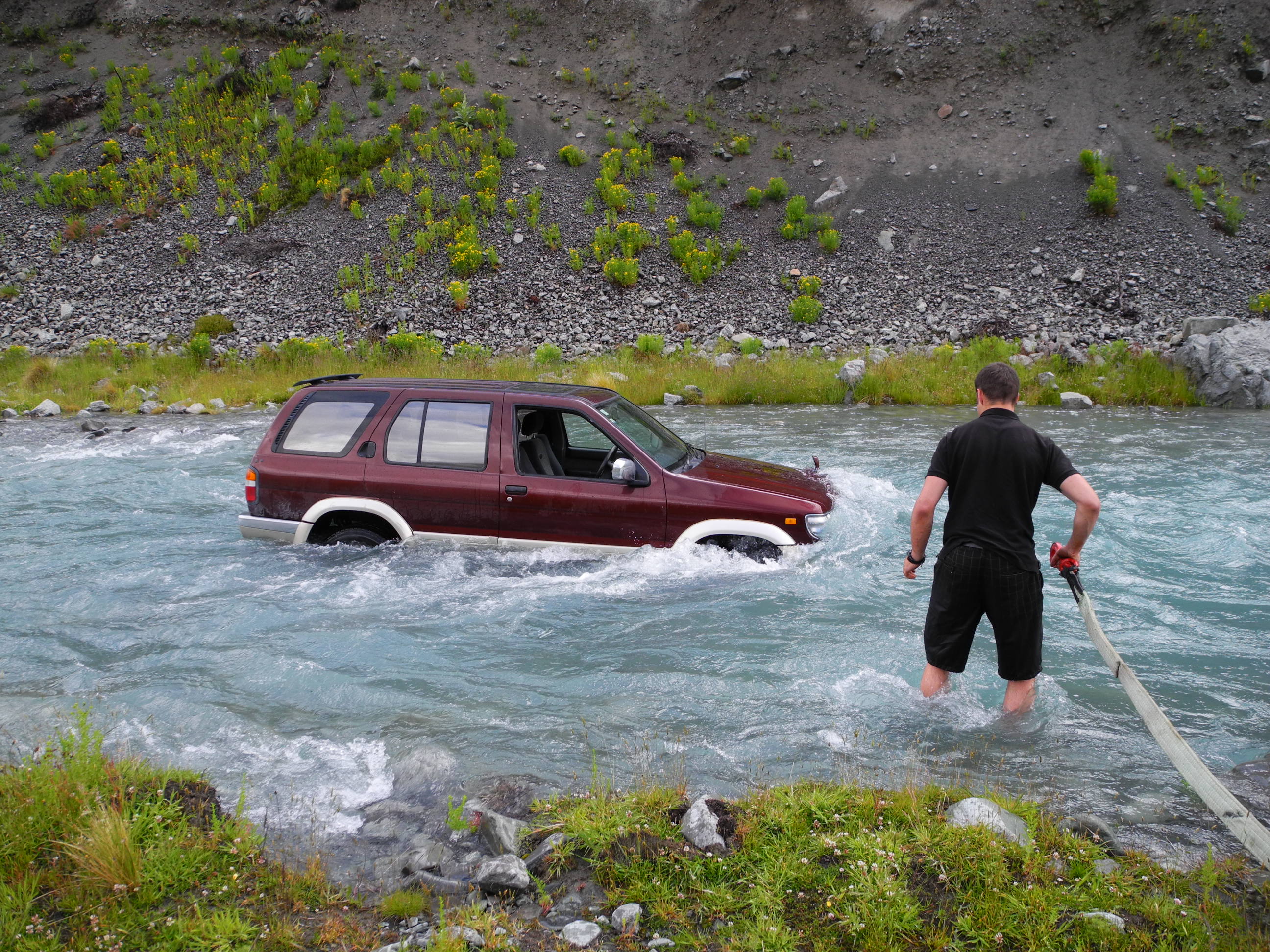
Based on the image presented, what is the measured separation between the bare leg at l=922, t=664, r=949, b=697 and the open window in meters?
3.19

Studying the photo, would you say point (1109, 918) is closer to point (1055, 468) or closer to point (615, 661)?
point (1055, 468)

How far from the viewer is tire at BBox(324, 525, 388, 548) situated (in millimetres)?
7543

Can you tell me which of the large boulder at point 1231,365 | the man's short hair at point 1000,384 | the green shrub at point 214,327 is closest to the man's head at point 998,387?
the man's short hair at point 1000,384

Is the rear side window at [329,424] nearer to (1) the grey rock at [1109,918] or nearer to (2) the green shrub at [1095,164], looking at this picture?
(1) the grey rock at [1109,918]

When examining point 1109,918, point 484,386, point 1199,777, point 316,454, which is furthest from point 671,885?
point 316,454

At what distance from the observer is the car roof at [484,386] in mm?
7551

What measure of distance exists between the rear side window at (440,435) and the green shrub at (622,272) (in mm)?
17946

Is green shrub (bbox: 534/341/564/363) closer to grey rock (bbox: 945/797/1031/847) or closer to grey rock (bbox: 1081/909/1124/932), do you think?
grey rock (bbox: 945/797/1031/847)

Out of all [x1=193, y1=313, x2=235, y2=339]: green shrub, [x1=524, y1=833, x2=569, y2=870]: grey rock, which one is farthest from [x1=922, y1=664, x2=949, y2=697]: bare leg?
[x1=193, y1=313, x2=235, y2=339]: green shrub

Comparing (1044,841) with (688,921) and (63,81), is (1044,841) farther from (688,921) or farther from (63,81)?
(63,81)

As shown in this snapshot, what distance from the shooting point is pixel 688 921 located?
3238 millimetres

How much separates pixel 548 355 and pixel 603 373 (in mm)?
2105

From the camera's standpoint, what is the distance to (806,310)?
2247 cm

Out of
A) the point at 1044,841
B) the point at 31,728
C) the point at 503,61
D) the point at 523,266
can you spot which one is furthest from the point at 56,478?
the point at 503,61
